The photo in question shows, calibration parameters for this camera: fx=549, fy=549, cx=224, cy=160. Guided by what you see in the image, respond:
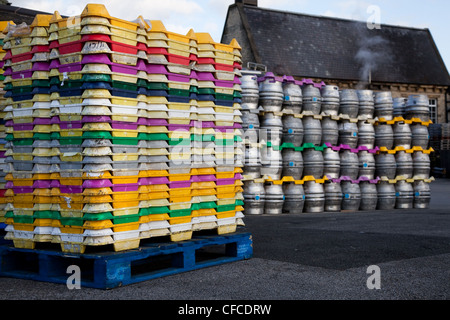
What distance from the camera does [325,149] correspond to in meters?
11.5

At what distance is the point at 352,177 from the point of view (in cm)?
1174

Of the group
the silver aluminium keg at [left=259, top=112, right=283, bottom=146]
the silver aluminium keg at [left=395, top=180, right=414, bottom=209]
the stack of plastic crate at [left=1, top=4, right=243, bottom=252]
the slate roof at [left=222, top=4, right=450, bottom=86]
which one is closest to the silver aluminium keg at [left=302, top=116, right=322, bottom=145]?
the silver aluminium keg at [left=259, top=112, right=283, bottom=146]

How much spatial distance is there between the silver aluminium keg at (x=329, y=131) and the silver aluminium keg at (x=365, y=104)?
0.85 metres

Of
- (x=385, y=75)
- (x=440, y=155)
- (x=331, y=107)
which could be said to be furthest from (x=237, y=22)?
(x=331, y=107)

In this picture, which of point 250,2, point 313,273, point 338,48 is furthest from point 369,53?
point 313,273

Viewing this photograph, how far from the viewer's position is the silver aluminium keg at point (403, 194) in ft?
40.4

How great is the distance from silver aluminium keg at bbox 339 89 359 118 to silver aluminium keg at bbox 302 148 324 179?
48.6 inches

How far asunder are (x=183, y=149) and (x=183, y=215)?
0.65 m

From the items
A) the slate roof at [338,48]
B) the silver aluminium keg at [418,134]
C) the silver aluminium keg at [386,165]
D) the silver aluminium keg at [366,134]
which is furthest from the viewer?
the slate roof at [338,48]

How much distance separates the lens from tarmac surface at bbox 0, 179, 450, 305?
4.36 metres

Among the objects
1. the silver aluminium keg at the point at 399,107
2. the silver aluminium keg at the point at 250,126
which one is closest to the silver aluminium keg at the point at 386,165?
the silver aluminium keg at the point at 399,107

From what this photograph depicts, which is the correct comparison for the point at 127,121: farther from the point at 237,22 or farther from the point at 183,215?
the point at 237,22

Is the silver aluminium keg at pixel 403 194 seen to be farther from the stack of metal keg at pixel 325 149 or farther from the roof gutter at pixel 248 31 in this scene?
the roof gutter at pixel 248 31
